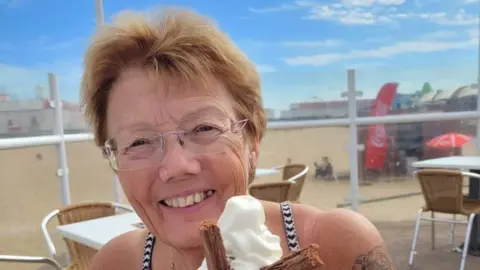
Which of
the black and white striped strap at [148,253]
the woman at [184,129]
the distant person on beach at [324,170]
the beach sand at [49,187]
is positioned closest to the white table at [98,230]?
the beach sand at [49,187]

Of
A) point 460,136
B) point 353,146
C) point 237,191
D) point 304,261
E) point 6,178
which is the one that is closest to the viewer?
point 304,261

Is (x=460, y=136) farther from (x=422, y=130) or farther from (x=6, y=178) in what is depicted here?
(x=6, y=178)

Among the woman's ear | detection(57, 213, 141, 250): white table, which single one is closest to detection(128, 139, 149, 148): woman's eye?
the woman's ear

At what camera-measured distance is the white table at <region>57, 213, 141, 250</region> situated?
2371mm

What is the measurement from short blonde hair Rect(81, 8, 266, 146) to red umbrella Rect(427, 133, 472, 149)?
5.74 meters

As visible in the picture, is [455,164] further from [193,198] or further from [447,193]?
[193,198]

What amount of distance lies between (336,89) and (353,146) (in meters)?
0.81

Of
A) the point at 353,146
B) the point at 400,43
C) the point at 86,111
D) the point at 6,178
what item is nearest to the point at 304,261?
the point at 86,111

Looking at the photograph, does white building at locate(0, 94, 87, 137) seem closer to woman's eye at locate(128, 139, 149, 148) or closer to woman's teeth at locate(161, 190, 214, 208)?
woman's eye at locate(128, 139, 149, 148)

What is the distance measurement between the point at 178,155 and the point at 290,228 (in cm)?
32

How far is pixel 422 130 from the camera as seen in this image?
241 inches

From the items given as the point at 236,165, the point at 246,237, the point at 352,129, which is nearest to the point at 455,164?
the point at 352,129

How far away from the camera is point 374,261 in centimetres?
89

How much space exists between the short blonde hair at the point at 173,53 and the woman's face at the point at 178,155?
3 cm
